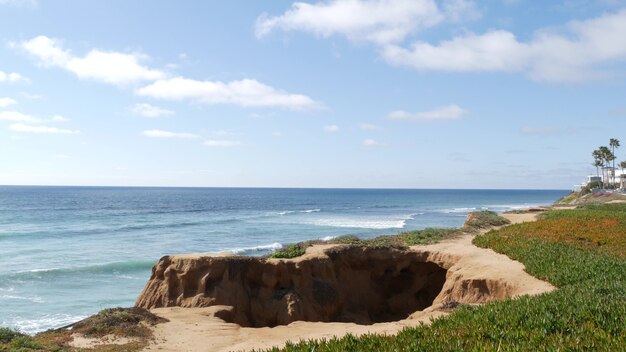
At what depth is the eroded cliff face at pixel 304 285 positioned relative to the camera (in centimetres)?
2055

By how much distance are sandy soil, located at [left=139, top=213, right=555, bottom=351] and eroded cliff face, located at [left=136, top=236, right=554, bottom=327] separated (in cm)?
7

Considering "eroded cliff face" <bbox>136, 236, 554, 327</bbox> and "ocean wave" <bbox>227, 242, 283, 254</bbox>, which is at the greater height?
"eroded cliff face" <bbox>136, 236, 554, 327</bbox>

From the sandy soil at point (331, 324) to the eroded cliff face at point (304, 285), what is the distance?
1317 mm

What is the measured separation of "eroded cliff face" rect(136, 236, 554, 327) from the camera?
20.2 m

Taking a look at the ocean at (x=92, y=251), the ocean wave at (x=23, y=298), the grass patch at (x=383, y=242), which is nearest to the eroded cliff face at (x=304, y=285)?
the grass patch at (x=383, y=242)

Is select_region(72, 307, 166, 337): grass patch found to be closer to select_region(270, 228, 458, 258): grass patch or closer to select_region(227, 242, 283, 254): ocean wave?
select_region(270, 228, 458, 258): grass patch

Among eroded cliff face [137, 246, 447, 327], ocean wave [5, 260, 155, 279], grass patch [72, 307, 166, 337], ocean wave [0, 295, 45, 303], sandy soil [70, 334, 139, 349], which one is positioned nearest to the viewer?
sandy soil [70, 334, 139, 349]

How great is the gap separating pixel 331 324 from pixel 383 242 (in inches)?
485

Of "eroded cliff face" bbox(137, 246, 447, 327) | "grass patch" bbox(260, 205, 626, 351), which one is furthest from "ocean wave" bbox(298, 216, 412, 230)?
"grass patch" bbox(260, 205, 626, 351)

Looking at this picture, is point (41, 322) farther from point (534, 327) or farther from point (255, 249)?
point (255, 249)

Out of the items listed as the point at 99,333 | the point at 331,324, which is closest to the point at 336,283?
the point at 331,324

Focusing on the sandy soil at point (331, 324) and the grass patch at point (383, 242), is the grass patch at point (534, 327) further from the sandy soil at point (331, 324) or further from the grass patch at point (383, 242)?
the grass patch at point (383, 242)

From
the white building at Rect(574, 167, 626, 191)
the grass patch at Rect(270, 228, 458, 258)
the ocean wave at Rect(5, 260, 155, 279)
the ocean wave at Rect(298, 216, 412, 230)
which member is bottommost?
the ocean wave at Rect(5, 260, 155, 279)

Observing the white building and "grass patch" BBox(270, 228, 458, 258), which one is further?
the white building
